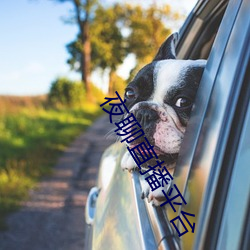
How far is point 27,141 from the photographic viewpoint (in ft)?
30.2

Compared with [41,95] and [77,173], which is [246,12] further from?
[41,95]

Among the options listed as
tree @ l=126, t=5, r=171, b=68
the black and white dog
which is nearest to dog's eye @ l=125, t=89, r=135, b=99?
the black and white dog

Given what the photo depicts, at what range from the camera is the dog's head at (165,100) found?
4.47ft

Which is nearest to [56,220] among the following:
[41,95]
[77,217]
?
[77,217]

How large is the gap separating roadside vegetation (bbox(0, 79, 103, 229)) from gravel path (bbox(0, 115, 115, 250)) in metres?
0.16

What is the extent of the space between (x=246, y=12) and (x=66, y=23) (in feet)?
63.3

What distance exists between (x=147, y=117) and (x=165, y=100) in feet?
0.32

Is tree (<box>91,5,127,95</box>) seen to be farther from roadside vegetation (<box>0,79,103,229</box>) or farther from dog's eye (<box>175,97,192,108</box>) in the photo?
dog's eye (<box>175,97,192,108</box>)

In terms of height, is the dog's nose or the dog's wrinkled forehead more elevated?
the dog's wrinkled forehead

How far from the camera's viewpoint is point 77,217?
521 centimetres

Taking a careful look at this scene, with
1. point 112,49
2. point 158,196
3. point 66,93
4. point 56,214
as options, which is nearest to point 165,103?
point 158,196

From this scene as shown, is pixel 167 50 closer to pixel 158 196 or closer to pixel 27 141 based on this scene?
pixel 158 196

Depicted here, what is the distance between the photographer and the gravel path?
4.46 metres

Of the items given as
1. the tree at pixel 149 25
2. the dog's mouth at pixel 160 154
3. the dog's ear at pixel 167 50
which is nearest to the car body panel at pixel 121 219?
the dog's mouth at pixel 160 154
